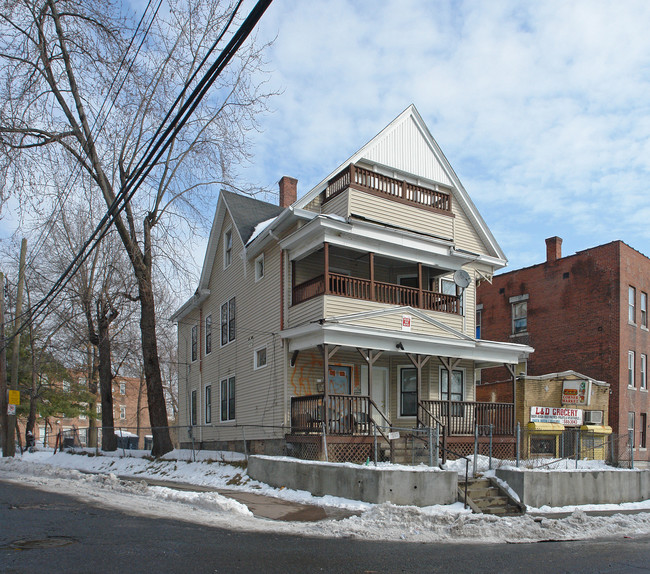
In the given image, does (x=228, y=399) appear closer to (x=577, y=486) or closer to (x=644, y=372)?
(x=577, y=486)

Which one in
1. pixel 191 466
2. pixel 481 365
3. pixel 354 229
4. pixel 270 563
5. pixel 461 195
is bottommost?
pixel 191 466

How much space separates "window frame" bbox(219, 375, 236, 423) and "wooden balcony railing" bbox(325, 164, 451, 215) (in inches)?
317

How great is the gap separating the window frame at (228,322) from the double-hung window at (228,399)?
148 centimetres

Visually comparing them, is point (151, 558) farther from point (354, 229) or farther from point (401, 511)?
point (354, 229)

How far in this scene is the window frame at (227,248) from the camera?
24219mm

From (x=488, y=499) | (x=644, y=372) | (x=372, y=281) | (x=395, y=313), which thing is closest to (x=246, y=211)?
(x=372, y=281)

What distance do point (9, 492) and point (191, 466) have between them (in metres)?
5.71

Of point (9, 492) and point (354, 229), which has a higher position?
point (354, 229)

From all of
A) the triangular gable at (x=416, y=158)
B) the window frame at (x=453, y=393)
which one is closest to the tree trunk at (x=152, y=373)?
the triangular gable at (x=416, y=158)

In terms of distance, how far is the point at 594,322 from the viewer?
87.4 feet

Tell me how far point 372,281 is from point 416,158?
562 centimetres

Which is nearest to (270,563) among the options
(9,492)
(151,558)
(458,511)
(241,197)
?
(151,558)

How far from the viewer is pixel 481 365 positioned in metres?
21.8

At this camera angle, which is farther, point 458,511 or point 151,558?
point 458,511
